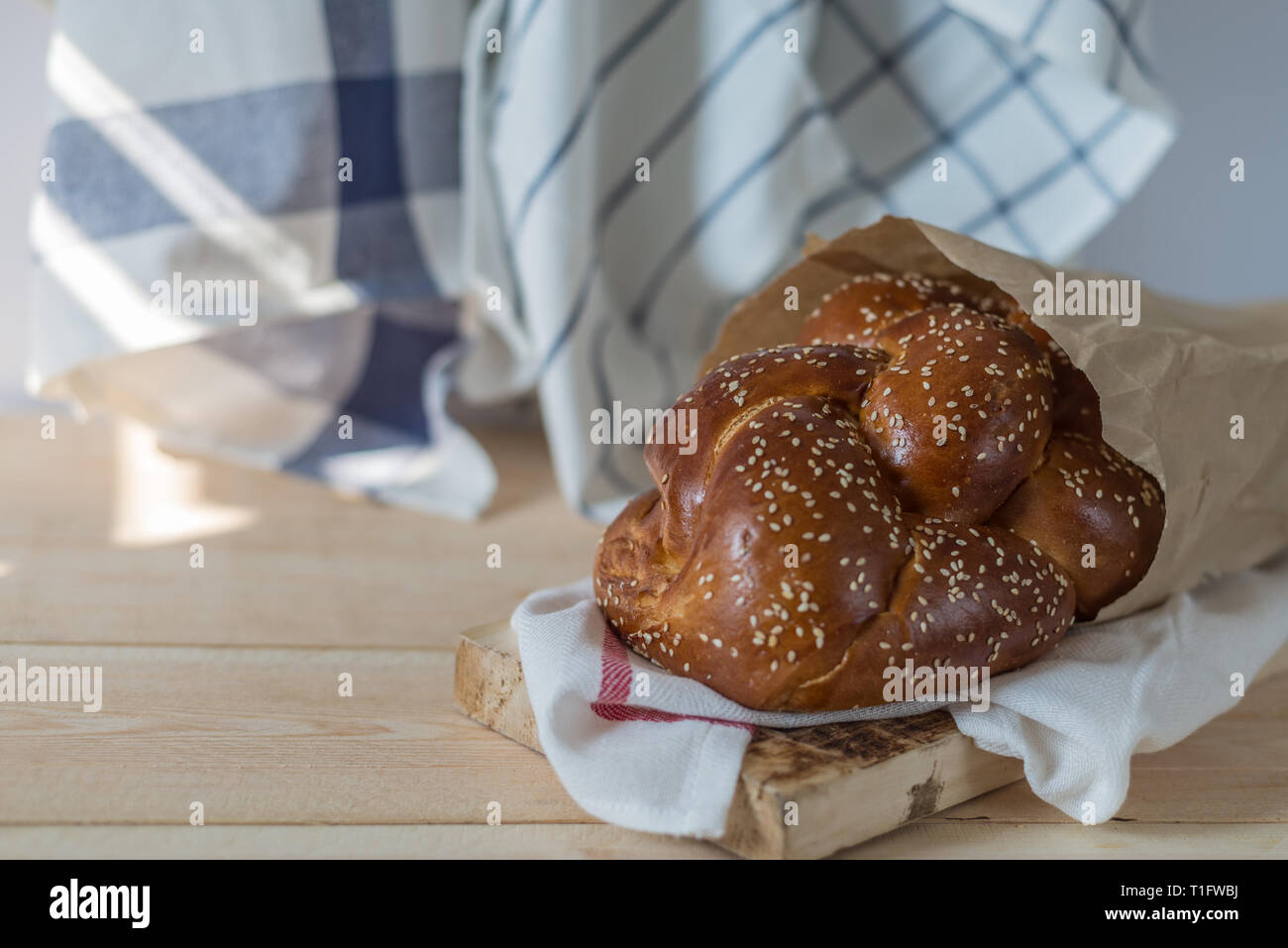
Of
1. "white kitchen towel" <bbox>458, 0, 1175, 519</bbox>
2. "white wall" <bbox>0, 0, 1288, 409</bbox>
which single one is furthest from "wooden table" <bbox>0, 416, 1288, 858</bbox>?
"white wall" <bbox>0, 0, 1288, 409</bbox>

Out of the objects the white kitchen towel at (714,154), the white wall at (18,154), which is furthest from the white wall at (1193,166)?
the white kitchen towel at (714,154)

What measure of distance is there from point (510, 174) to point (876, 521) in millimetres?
754

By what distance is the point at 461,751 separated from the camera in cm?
80

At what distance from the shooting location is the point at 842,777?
67cm

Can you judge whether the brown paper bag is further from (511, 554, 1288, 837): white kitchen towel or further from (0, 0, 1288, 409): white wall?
(0, 0, 1288, 409): white wall

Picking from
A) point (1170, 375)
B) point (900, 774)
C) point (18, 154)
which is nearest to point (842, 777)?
point (900, 774)

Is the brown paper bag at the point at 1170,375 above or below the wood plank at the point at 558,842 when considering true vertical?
above

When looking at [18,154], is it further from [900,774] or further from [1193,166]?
[1193,166]

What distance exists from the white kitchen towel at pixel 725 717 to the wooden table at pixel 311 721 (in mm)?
32

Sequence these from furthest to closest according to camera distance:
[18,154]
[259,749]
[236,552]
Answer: [18,154] < [236,552] < [259,749]

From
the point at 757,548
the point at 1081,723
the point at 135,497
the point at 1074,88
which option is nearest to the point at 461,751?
the point at 757,548

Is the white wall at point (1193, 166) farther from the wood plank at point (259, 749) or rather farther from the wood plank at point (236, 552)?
the wood plank at point (259, 749)

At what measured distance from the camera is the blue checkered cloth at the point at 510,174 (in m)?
1.31

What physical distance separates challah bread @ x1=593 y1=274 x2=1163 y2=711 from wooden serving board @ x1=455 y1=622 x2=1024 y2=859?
2 cm
